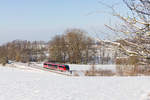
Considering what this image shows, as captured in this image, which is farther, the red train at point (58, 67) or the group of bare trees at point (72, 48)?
the group of bare trees at point (72, 48)

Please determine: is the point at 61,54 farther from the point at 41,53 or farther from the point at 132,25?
the point at 132,25

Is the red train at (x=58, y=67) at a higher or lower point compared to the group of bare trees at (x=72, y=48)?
lower

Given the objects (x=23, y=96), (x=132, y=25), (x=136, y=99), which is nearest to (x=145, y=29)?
(x=132, y=25)

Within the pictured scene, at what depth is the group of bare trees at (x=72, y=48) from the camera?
6656 centimetres

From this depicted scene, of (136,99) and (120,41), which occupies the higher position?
(120,41)

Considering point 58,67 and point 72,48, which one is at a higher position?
point 72,48

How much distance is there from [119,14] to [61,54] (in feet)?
208

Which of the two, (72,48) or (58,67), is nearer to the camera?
(58,67)

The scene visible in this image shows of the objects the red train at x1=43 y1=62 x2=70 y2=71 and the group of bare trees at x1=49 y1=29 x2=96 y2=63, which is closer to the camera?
the red train at x1=43 y1=62 x2=70 y2=71

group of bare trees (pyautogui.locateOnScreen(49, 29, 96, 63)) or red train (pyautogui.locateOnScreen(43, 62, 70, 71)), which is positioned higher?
Result: group of bare trees (pyautogui.locateOnScreen(49, 29, 96, 63))

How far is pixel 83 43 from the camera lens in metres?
66.6

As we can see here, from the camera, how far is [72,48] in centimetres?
6781

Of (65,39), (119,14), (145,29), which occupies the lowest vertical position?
(145,29)

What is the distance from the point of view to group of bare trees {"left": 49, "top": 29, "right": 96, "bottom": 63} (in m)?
66.6
